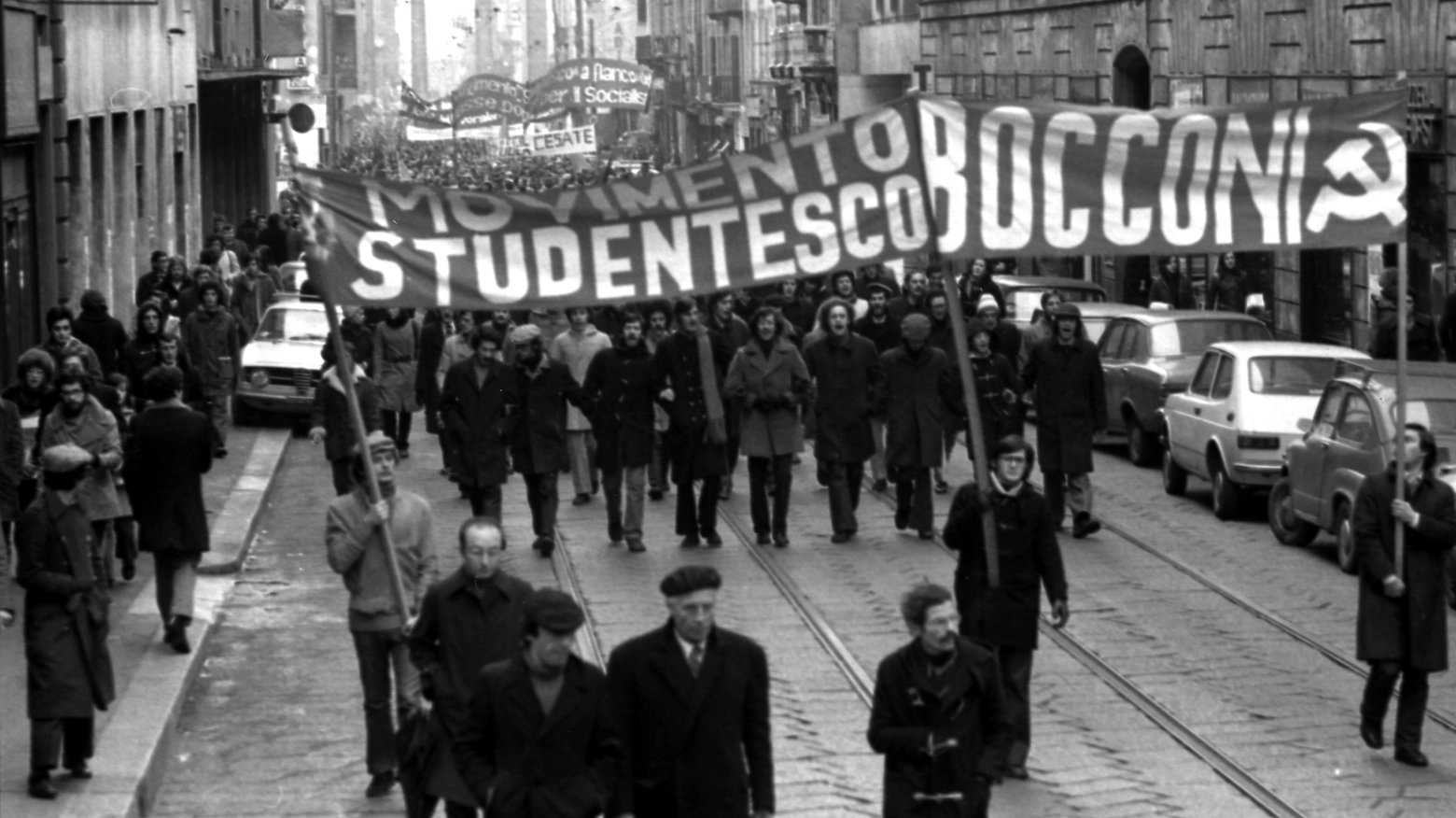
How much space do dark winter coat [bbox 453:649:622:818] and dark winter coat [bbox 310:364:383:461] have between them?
9099 millimetres

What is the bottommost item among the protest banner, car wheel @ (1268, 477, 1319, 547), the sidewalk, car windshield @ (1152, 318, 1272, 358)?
the sidewalk

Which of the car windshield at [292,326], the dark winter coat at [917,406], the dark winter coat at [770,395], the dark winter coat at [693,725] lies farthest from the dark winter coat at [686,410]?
the car windshield at [292,326]

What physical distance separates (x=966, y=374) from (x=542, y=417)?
295 inches

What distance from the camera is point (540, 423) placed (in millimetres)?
16688

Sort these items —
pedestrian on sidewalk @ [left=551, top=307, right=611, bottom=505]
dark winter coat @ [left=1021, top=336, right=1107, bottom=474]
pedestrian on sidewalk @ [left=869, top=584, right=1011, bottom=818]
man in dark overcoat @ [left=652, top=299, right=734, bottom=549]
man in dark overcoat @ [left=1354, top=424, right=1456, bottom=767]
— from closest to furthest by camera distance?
pedestrian on sidewalk @ [left=869, top=584, right=1011, bottom=818], man in dark overcoat @ [left=1354, top=424, right=1456, bottom=767], man in dark overcoat @ [left=652, top=299, right=734, bottom=549], dark winter coat @ [left=1021, top=336, right=1107, bottom=474], pedestrian on sidewalk @ [left=551, top=307, right=611, bottom=505]

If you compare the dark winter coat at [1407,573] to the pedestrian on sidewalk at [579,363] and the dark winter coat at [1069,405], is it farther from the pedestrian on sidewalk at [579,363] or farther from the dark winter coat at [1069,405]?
the pedestrian on sidewalk at [579,363]

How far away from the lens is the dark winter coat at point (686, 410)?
17188mm

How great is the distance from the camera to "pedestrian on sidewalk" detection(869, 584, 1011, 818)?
802 cm

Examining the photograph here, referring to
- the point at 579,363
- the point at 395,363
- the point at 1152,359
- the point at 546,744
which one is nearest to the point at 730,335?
the point at 579,363

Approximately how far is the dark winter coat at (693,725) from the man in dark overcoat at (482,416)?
344 inches

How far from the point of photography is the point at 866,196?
1002 cm

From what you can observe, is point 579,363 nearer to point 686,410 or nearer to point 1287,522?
point 686,410

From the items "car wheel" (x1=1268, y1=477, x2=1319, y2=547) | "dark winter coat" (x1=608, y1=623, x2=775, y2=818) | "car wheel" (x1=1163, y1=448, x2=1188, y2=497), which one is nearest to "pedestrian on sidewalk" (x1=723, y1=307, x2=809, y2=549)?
"car wheel" (x1=1268, y1=477, x2=1319, y2=547)

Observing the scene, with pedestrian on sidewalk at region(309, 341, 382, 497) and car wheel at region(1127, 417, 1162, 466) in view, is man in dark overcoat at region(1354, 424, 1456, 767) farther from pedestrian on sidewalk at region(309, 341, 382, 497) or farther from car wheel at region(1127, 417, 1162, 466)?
car wheel at region(1127, 417, 1162, 466)
